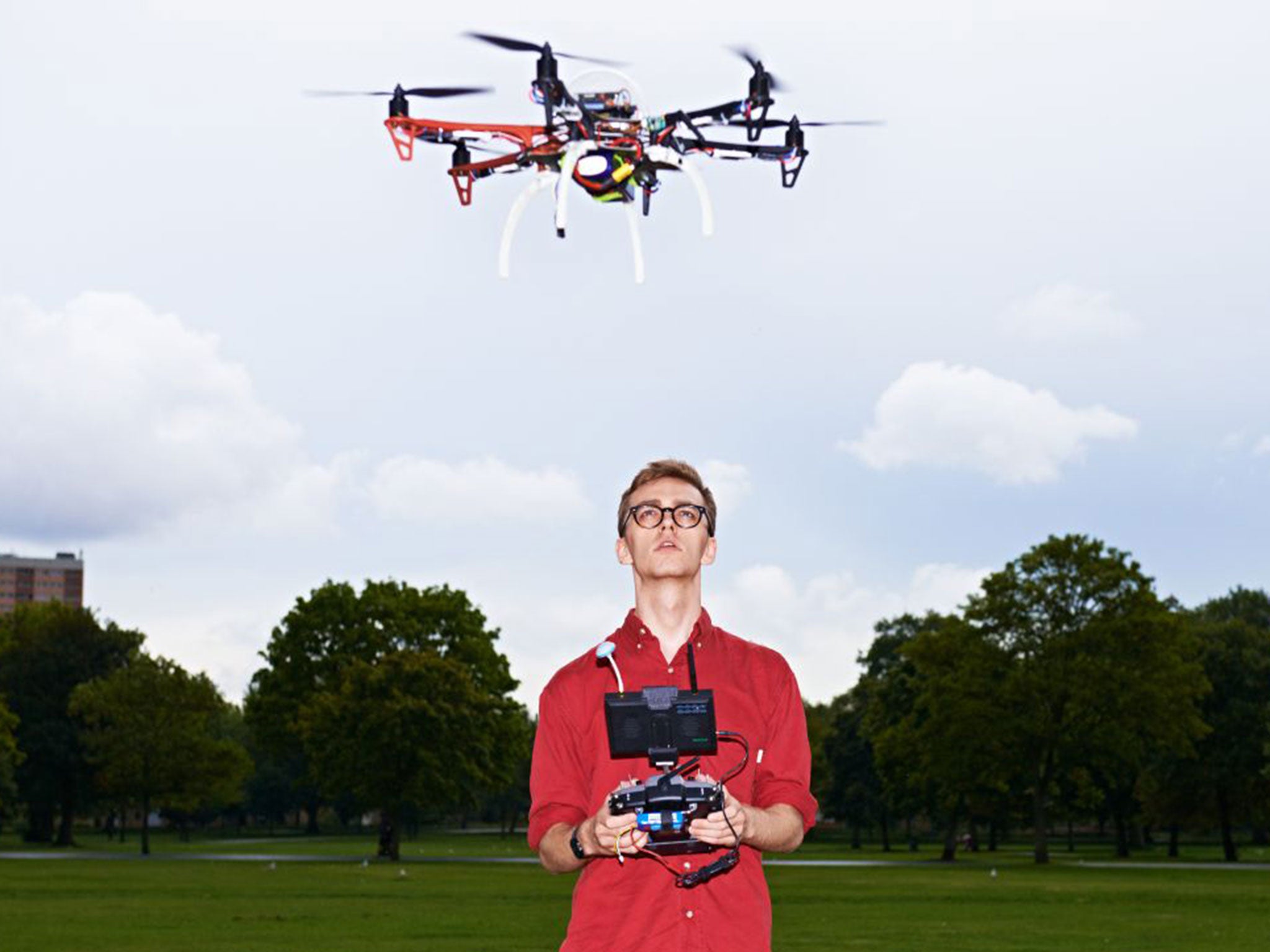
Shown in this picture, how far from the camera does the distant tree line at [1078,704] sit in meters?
76.3

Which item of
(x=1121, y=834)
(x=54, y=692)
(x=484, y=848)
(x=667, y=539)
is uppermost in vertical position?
(x=54, y=692)

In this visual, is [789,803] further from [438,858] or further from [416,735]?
[438,858]

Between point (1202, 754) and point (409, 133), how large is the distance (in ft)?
216

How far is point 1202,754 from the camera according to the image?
8712 cm

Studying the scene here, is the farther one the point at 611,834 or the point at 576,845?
the point at 576,845

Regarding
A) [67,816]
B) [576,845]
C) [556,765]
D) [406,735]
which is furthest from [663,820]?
[67,816]

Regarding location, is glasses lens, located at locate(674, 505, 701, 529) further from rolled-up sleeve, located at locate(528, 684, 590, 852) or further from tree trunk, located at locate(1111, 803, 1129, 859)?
tree trunk, located at locate(1111, 803, 1129, 859)

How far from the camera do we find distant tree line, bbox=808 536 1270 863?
7631 centimetres

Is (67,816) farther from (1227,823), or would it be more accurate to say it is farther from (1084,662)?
(1227,823)

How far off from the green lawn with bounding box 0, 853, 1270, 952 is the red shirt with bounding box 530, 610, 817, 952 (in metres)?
25.1

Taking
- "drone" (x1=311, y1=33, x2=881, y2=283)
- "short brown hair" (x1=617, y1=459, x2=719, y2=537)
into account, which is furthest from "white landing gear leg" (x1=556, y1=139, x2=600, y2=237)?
"short brown hair" (x1=617, y1=459, x2=719, y2=537)

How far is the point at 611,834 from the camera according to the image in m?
5.25

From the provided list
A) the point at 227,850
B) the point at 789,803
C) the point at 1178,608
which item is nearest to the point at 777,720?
the point at 789,803

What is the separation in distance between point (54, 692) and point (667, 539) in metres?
109
